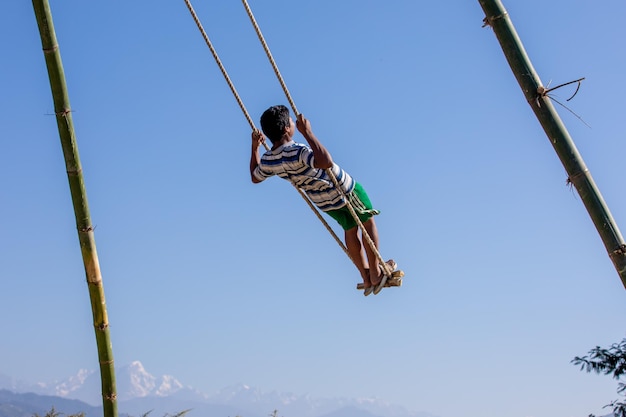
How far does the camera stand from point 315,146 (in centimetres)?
704

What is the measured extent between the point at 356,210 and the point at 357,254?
0.46m

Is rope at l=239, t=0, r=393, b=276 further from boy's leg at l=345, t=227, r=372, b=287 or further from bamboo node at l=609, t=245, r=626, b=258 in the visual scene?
bamboo node at l=609, t=245, r=626, b=258

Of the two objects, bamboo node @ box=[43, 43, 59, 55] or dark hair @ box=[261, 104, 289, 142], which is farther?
dark hair @ box=[261, 104, 289, 142]

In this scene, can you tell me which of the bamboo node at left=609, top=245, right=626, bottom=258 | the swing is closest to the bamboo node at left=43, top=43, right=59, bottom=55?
the swing

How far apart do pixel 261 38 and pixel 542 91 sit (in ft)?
7.30

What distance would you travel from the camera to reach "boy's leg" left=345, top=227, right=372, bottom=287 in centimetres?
797

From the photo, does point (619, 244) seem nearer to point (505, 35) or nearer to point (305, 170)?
point (505, 35)

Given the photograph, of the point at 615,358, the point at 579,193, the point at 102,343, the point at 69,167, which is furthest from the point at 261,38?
the point at 615,358

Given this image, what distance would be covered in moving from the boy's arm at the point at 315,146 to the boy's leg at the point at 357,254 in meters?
Answer: 1.05

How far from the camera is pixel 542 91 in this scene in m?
5.01

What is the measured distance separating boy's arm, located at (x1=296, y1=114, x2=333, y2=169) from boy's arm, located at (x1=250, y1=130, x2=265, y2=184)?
0.70m

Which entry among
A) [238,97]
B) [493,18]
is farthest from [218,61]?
[493,18]

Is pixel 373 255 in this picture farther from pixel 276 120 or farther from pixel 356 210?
pixel 276 120

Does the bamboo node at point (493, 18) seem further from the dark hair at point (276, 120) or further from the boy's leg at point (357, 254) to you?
the boy's leg at point (357, 254)
